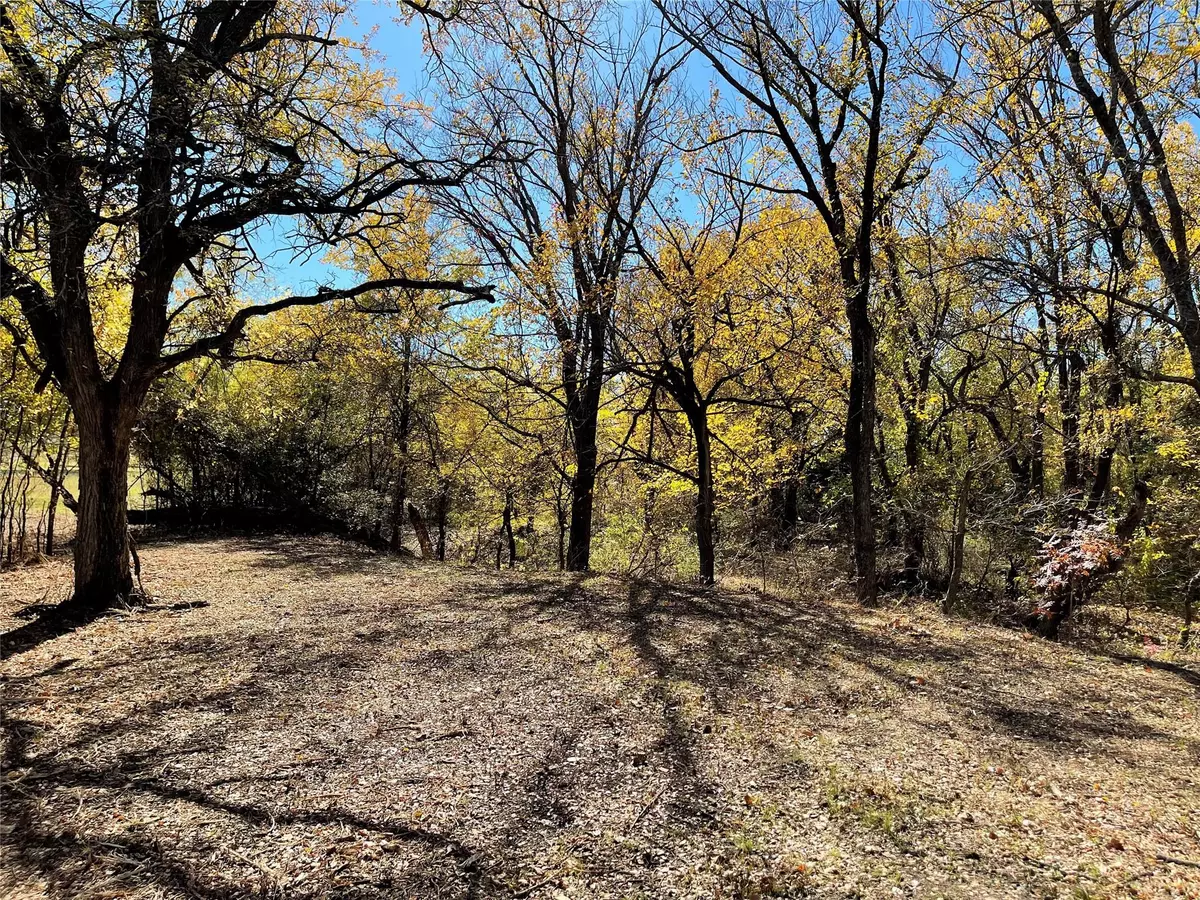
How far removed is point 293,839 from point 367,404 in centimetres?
1252

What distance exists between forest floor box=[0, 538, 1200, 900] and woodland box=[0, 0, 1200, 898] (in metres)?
0.03

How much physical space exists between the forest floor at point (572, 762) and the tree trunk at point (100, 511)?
409mm

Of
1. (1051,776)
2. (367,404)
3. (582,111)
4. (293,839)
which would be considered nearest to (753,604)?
(1051,776)

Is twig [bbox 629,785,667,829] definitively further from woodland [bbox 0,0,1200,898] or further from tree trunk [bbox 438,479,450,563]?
tree trunk [bbox 438,479,450,563]

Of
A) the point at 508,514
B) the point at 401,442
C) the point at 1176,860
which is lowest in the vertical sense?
the point at 1176,860

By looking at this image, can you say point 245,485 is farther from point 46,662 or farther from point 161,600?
point 46,662

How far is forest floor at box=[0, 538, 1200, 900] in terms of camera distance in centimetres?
248

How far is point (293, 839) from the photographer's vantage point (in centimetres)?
258

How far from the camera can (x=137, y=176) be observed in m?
3.73

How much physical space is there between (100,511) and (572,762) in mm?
4714

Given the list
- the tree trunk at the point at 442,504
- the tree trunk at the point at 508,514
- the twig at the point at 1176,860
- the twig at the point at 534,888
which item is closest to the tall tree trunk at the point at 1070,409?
the twig at the point at 1176,860

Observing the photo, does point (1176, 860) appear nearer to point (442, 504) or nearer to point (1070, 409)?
point (1070, 409)

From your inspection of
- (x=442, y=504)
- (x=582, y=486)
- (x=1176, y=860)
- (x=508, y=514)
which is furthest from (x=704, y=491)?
(x=442, y=504)

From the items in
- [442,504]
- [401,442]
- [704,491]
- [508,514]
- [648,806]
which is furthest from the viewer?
[442,504]
